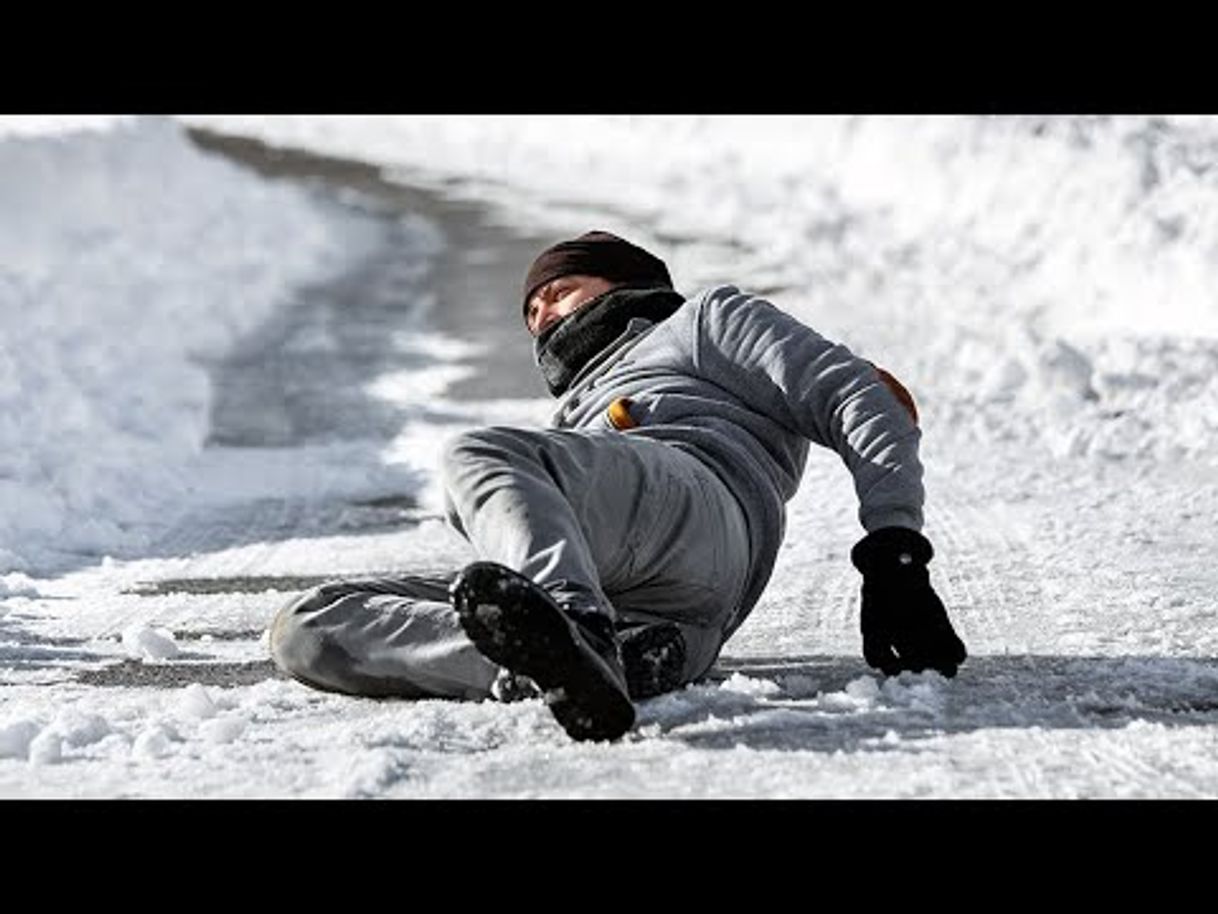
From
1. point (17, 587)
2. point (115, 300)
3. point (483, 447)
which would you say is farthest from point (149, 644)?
point (115, 300)

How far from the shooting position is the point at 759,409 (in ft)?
14.8

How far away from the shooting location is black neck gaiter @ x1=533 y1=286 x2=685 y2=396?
4676 millimetres

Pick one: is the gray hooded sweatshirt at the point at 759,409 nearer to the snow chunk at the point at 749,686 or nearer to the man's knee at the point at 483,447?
the snow chunk at the point at 749,686

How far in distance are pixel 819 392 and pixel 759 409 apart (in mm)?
175

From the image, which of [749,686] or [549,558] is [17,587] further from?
[549,558]

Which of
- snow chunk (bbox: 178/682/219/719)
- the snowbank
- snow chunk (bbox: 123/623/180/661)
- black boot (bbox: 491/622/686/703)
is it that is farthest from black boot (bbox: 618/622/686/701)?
the snowbank

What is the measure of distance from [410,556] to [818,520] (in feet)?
3.87

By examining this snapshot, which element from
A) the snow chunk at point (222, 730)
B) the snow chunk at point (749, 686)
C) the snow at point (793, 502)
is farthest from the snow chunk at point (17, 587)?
the snow chunk at point (749, 686)

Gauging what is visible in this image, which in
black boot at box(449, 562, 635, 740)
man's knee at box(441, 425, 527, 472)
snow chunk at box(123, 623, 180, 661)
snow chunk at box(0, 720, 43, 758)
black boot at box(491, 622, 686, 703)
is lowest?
snow chunk at box(123, 623, 180, 661)

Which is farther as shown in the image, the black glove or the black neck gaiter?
the black neck gaiter

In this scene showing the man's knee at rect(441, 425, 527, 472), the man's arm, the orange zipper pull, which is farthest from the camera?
the orange zipper pull

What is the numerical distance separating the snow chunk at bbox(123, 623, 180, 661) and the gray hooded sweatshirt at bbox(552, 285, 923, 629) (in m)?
0.96

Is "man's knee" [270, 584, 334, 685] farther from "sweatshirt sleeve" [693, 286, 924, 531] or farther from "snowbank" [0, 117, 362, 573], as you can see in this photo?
"snowbank" [0, 117, 362, 573]
